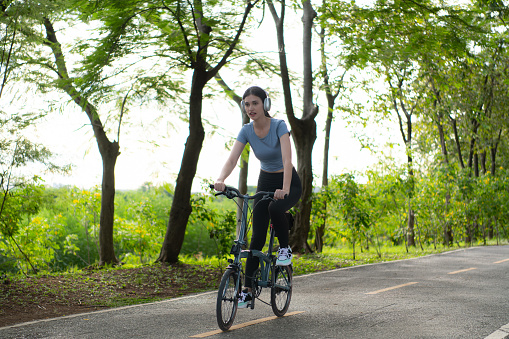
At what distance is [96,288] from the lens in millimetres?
8797

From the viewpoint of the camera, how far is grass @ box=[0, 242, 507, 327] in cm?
725

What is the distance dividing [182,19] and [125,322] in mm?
6630

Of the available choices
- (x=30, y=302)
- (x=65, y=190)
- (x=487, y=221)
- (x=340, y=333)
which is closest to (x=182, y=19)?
(x=65, y=190)

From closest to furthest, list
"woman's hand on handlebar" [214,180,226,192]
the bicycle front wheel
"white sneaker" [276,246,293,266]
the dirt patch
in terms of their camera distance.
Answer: "woman's hand on handlebar" [214,180,226,192] < "white sneaker" [276,246,293,266] < the bicycle front wheel < the dirt patch

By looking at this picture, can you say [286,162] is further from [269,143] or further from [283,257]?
[283,257]

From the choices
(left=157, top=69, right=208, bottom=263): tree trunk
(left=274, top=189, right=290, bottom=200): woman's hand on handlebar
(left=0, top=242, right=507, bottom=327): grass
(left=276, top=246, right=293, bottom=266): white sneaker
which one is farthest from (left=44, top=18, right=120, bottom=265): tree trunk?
(left=274, top=189, right=290, bottom=200): woman's hand on handlebar

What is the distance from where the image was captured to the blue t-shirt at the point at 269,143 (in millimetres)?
5508

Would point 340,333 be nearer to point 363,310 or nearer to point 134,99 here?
point 363,310

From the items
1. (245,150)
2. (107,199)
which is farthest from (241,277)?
(107,199)

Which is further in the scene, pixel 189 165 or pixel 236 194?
pixel 189 165

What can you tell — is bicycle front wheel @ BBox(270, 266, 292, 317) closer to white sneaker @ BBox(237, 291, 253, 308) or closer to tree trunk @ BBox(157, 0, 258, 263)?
white sneaker @ BBox(237, 291, 253, 308)

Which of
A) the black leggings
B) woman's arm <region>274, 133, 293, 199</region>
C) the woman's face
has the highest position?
the woman's face

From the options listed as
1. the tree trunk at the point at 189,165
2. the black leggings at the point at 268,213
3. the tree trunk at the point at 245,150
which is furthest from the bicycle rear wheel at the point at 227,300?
the tree trunk at the point at 245,150

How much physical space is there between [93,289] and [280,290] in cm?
400
